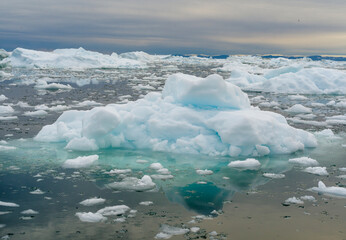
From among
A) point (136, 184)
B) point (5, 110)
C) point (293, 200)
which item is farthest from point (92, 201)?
point (5, 110)

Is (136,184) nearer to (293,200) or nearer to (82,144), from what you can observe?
(293,200)

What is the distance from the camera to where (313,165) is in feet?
26.7

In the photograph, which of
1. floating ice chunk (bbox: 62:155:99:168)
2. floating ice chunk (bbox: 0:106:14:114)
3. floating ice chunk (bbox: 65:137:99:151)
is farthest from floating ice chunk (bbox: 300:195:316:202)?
floating ice chunk (bbox: 0:106:14:114)

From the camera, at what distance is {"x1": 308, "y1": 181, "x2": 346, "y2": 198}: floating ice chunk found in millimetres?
6316

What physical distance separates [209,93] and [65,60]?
143ft

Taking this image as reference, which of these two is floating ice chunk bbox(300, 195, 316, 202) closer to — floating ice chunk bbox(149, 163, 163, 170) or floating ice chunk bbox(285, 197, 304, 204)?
floating ice chunk bbox(285, 197, 304, 204)

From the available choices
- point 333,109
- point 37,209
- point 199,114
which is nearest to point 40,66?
point 333,109

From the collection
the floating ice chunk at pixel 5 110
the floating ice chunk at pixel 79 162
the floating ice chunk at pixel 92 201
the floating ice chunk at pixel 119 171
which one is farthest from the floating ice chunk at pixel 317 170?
the floating ice chunk at pixel 5 110

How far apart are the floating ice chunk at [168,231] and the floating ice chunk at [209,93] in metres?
5.40

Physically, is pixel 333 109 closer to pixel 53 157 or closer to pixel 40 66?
pixel 53 157

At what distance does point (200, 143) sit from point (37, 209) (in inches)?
171

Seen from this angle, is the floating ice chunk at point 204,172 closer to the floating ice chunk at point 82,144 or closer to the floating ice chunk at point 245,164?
the floating ice chunk at point 245,164

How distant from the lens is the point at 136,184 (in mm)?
6582

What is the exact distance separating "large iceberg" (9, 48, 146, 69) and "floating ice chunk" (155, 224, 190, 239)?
46.9 m
